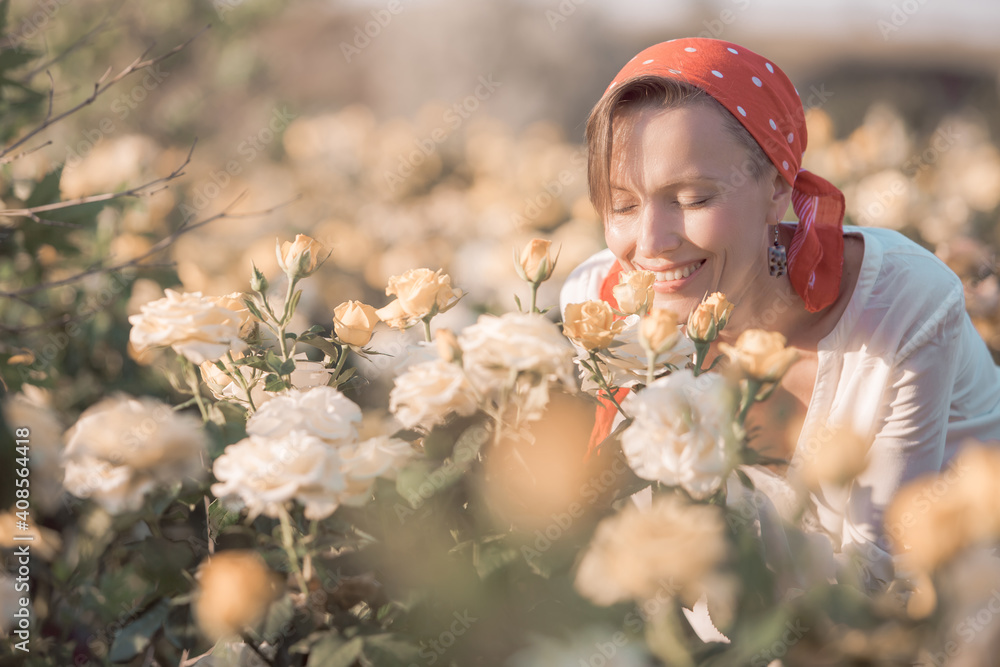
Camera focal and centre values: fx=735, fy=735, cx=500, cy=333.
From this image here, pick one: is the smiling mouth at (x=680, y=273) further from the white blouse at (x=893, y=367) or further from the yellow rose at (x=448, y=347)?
the yellow rose at (x=448, y=347)

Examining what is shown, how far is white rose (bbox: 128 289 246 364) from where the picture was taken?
2.43ft

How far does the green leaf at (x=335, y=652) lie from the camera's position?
630mm

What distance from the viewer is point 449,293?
0.89 metres

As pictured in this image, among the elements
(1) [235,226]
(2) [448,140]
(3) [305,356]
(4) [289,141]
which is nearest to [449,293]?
(3) [305,356]

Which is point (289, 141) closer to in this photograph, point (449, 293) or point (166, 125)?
point (166, 125)

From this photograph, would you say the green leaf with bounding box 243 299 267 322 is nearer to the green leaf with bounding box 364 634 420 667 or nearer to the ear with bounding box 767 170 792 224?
the green leaf with bounding box 364 634 420 667

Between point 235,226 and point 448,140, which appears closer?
point 235,226

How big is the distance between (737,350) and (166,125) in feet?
10.6

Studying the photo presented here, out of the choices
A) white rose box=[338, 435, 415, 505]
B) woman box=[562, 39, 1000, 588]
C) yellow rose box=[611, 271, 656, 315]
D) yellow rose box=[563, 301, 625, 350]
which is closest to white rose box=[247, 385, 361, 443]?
white rose box=[338, 435, 415, 505]

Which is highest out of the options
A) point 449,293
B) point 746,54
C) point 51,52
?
point 746,54

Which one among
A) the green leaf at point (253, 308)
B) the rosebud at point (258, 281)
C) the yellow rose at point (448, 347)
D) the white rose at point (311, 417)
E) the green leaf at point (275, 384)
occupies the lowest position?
the green leaf at point (275, 384)

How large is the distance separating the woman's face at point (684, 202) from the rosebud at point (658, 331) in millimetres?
440

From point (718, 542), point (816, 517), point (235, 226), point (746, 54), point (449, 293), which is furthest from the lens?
point (235, 226)

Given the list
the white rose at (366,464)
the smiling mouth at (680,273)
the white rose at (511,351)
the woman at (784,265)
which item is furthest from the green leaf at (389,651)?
the smiling mouth at (680,273)
